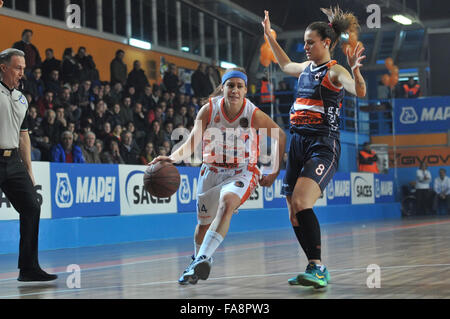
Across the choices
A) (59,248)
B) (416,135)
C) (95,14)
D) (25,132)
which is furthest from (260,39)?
(25,132)

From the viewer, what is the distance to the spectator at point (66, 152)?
44.1 feet

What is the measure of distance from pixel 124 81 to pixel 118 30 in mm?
5366

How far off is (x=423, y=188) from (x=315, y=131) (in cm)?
1974

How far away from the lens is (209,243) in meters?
6.28

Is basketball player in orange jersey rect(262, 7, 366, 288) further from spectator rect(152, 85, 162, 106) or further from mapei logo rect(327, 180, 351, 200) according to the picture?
mapei logo rect(327, 180, 351, 200)

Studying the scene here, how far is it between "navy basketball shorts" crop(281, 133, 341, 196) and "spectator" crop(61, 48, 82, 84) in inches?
415

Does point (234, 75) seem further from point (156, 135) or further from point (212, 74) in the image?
point (212, 74)


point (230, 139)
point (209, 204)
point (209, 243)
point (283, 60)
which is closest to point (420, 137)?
point (283, 60)

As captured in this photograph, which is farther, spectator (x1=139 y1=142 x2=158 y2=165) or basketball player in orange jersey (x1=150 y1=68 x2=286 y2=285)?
spectator (x1=139 y1=142 x2=158 y2=165)

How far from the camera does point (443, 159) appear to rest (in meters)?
26.3

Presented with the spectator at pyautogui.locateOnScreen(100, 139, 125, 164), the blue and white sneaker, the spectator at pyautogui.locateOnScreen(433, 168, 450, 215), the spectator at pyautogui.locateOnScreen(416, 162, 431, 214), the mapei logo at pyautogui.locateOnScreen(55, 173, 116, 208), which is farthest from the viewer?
the spectator at pyautogui.locateOnScreen(433, 168, 450, 215)

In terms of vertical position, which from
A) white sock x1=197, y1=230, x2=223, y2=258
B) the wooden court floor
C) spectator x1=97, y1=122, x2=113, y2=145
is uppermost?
spectator x1=97, y1=122, x2=113, y2=145

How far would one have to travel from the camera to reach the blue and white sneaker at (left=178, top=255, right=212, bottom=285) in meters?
6.11

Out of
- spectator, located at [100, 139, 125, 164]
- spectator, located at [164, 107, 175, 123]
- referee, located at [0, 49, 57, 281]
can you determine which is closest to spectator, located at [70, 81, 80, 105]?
spectator, located at [100, 139, 125, 164]
